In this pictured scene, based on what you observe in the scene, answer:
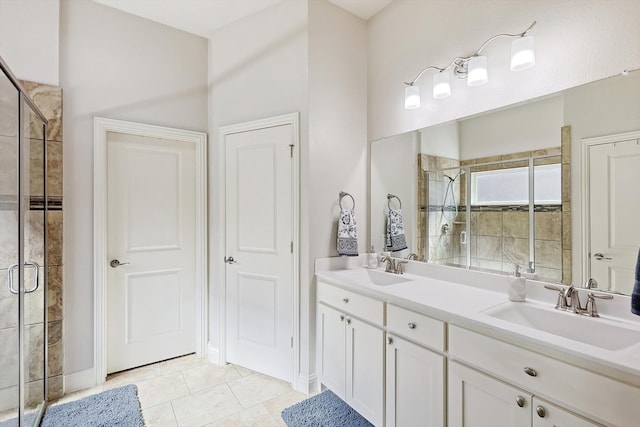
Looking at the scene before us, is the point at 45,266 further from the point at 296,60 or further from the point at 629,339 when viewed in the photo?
the point at 629,339

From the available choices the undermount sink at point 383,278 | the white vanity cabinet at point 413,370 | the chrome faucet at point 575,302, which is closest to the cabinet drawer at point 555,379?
the white vanity cabinet at point 413,370

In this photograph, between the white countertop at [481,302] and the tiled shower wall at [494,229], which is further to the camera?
the tiled shower wall at [494,229]

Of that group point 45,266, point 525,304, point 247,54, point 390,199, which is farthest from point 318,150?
point 45,266

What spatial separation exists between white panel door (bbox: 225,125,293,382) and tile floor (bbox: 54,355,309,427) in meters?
0.14

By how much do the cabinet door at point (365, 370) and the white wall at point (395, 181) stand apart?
71 cm

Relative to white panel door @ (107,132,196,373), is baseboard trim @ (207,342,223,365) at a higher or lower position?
lower

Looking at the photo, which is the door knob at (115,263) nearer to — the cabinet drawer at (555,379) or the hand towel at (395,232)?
the hand towel at (395,232)

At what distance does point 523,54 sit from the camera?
1.57 meters

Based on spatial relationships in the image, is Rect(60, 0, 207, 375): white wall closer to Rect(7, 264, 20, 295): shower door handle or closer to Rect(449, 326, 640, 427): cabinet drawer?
Rect(7, 264, 20, 295): shower door handle

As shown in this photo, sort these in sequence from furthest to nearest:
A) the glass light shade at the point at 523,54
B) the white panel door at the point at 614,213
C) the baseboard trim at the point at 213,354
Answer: the baseboard trim at the point at 213,354, the glass light shade at the point at 523,54, the white panel door at the point at 614,213

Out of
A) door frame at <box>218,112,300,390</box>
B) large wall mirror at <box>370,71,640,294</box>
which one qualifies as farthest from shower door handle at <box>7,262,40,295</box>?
large wall mirror at <box>370,71,640,294</box>

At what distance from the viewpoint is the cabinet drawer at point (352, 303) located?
1.82m

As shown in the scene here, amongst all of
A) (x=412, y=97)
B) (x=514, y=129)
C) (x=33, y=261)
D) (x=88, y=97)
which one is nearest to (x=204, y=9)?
(x=88, y=97)

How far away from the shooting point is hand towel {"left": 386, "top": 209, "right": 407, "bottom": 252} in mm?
2379
